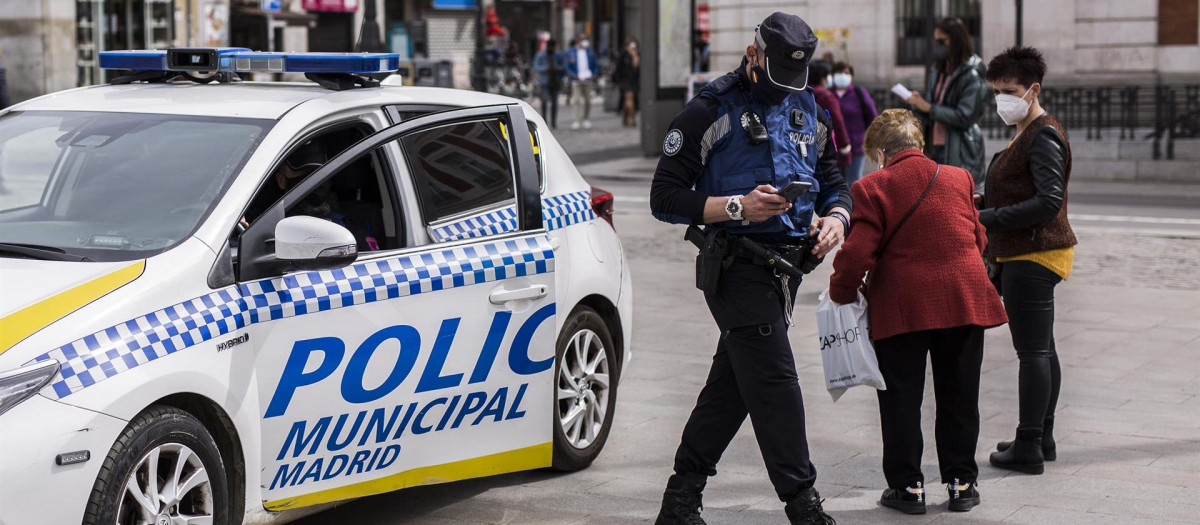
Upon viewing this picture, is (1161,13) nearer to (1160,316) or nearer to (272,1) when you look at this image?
(272,1)

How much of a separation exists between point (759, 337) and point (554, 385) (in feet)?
3.57

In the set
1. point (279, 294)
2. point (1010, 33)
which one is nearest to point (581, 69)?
point (1010, 33)

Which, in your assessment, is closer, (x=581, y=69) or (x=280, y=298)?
(x=280, y=298)

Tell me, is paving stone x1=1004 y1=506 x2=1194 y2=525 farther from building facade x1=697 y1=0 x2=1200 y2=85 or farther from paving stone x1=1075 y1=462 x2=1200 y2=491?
building facade x1=697 y1=0 x2=1200 y2=85

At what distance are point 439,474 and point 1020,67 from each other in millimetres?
2819

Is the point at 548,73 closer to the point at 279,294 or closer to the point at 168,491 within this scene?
the point at 279,294

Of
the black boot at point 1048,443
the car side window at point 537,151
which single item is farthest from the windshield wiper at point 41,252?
the black boot at point 1048,443

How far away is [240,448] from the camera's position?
448 centimetres

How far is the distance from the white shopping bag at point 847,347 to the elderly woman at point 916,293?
0.04 m

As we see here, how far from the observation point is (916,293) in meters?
5.39

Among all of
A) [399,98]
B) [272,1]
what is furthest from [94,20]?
[399,98]

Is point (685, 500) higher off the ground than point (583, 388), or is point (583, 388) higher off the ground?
point (583, 388)

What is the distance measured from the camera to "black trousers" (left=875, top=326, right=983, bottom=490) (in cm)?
554

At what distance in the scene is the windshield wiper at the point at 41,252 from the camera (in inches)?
172
